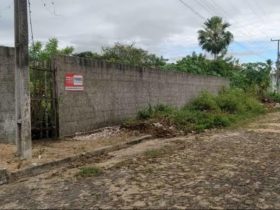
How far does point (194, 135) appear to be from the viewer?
15.6 m

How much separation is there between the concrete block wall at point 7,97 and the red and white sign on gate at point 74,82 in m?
2.39

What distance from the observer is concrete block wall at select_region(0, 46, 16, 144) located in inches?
438

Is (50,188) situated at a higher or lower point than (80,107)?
lower

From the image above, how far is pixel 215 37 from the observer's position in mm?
57250

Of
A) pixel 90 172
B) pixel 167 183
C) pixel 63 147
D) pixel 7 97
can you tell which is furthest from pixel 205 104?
pixel 167 183

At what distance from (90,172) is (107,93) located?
725 cm

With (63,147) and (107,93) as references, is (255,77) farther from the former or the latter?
(63,147)

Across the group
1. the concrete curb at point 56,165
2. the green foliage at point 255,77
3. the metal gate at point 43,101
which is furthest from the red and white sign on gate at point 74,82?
the green foliage at point 255,77

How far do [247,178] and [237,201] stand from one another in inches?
64.6

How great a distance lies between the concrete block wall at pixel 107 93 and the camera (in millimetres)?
13453

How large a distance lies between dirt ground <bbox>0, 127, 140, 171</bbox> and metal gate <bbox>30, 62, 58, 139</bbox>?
345 mm

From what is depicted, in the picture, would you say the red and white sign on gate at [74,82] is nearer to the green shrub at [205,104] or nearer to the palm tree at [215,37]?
the green shrub at [205,104]

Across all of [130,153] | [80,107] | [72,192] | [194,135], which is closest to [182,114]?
[194,135]

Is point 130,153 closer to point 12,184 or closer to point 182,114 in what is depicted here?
point 12,184
